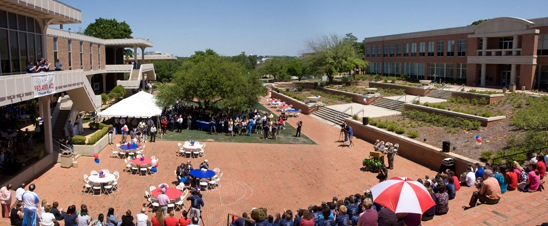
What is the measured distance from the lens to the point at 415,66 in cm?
5216

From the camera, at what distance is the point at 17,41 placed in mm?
17422

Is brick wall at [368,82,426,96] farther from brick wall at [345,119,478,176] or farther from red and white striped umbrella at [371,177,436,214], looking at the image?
red and white striped umbrella at [371,177,436,214]

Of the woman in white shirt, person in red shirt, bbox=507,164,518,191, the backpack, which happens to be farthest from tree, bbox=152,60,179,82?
the backpack

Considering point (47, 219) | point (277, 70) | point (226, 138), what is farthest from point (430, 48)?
point (47, 219)

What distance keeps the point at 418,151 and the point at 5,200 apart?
18.8 metres

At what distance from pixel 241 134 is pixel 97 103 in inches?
367

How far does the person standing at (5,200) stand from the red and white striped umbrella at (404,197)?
1049cm

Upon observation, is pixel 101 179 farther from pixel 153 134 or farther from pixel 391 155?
pixel 391 155

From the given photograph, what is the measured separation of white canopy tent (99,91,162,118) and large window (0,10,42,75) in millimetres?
5841

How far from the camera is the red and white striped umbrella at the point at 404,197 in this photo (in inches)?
323

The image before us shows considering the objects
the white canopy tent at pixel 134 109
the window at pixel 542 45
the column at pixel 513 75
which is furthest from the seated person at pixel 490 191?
the column at pixel 513 75

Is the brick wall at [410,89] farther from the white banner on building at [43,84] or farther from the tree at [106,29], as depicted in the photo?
the tree at [106,29]

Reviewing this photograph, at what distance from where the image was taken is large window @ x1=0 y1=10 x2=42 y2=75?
54.3 ft

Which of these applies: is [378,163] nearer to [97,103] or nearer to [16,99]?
[16,99]
